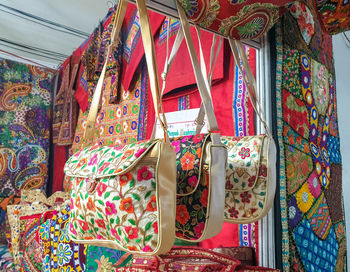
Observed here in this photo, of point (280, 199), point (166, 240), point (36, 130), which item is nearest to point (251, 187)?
point (280, 199)

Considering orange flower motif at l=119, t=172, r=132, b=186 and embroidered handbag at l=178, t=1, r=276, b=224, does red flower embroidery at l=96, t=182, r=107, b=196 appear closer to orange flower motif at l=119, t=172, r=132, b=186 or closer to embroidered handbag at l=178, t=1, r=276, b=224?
orange flower motif at l=119, t=172, r=132, b=186

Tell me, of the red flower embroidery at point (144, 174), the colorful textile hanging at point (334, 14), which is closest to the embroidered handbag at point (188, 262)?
the red flower embroidery at point (144, 174)

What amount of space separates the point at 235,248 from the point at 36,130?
196 cm

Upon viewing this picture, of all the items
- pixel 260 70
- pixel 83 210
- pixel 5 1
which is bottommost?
pixel 83 210

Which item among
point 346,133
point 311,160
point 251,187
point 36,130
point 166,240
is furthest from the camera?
point 36,130

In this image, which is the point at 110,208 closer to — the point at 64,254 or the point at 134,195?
the point at 134,195

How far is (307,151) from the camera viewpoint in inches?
39.6

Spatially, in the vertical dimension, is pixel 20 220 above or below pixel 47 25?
below

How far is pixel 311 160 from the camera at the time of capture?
40.1 inches

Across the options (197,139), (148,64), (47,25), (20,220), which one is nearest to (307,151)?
(197,139)

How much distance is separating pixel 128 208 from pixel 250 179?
332mm

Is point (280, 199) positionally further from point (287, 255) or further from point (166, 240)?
point (166, 240)

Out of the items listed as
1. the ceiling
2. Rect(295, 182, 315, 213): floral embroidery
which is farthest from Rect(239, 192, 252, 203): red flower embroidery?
the ceiling

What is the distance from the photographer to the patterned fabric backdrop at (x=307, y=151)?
0.91 m
